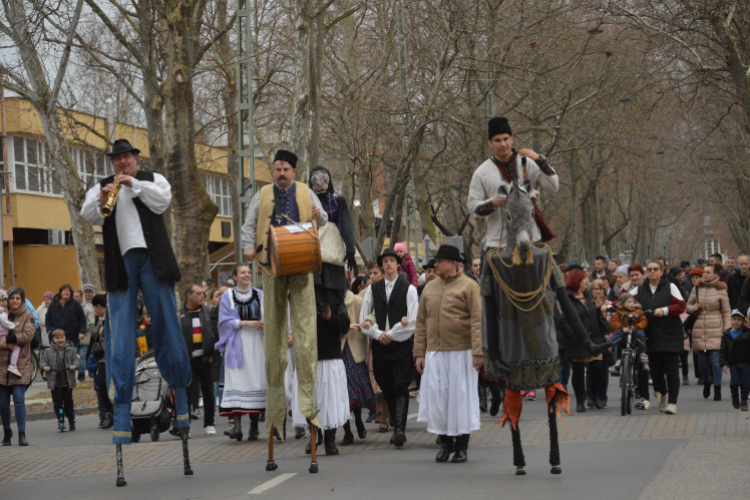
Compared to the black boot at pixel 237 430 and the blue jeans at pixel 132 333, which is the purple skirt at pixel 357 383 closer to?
the black boot at pixel 237 430

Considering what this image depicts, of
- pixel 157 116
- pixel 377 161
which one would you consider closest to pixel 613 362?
pixel 157 116

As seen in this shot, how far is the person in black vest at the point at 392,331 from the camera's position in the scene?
11164 mm

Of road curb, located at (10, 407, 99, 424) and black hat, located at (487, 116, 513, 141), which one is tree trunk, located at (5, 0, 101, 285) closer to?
road curb, located at (10, 407, 99, 424)

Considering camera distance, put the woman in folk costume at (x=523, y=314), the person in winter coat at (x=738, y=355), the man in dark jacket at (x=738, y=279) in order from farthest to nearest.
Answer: the man in dark jacket at (x=738, y=279) < the person in winter coat at (x=738, y=355) < the woman in folk costume at (x=523, y=314)

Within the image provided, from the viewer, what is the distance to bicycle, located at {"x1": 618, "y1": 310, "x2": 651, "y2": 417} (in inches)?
527

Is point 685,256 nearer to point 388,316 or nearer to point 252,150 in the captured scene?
point 252,150

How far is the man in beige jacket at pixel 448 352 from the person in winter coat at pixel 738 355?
438 centimetres

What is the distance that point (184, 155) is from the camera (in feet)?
74.8

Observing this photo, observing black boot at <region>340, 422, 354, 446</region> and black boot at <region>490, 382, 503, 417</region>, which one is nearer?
black boot at <region>340, 422, 354, 446</region>

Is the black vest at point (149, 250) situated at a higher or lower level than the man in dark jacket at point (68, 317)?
higher

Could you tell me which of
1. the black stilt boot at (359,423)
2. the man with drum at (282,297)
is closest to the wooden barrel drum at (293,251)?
the man with drum at (282,297)

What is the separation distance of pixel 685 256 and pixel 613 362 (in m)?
127


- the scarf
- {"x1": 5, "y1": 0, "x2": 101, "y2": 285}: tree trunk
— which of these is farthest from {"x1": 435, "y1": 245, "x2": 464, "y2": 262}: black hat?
{"x1": 5, "y1": 0, "x2": 101, "y2": 285}: tree trunk

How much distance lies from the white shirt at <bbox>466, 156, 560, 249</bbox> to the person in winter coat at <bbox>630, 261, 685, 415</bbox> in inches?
228
